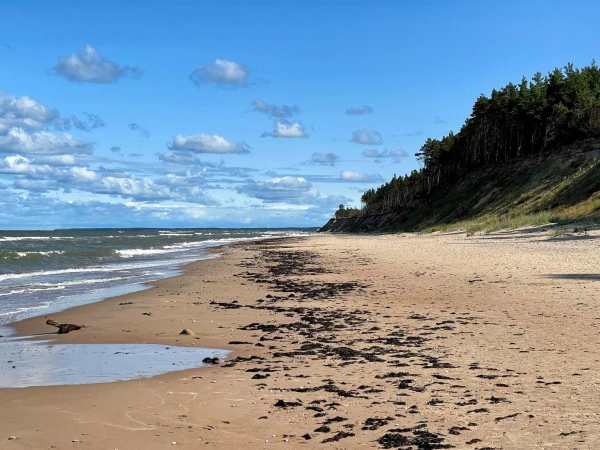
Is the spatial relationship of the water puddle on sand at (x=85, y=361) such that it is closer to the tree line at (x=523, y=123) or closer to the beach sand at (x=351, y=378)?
the beach sand at (x=351, y=378)

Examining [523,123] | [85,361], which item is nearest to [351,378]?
[85,361]

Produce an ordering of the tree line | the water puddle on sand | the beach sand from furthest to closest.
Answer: the tree line < the water puddle on sand < the beach sand

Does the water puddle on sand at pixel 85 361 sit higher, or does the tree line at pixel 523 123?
the tree line at pixel 523 123

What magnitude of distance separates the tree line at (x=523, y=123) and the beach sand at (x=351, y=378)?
6463 cm

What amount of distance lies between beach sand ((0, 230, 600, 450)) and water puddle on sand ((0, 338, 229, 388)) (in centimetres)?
45

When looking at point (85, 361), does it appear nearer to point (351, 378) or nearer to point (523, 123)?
point (351, 378)

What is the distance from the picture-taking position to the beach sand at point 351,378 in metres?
5.78

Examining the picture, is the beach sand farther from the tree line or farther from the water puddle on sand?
the tree line

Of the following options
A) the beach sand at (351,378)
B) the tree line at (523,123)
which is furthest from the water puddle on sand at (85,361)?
the tree line at (523,123)

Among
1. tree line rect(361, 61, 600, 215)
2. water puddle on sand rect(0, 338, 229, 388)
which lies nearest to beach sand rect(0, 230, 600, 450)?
water puddle on sand rect(0, 338, 229, 388)

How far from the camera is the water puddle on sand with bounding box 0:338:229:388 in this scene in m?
8.48

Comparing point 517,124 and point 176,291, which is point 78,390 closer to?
point 176,291

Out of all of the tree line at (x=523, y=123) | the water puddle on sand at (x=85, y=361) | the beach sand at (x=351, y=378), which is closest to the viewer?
the beach sand at (x=351, y=378)

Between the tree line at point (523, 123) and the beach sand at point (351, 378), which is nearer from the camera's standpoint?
the beach sand at point (351, 378)
